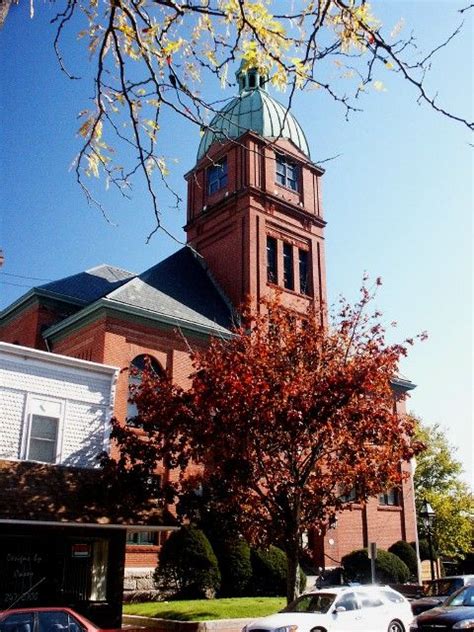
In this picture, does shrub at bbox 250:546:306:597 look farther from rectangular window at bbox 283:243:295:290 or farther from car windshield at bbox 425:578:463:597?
rectangular window at bbox 283:243:295:290

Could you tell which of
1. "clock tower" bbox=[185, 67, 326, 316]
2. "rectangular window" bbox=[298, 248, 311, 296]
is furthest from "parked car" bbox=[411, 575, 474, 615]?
"rectangular window" bbox=[298, 248, 311, 296]

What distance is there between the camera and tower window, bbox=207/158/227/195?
3887 cm

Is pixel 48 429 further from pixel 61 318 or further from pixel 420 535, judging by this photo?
pixel 420 535

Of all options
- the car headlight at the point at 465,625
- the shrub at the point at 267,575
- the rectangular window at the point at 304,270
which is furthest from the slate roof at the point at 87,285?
the car headlight at the point at 465,625

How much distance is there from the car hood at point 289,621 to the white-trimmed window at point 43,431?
7.51 metres

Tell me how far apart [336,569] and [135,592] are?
37.4 ft

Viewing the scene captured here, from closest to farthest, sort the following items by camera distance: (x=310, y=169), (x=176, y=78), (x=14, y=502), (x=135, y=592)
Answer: (x=176, y=78)
(x=14, y=502)
(x=135, y=592)
(x=310, y=169)

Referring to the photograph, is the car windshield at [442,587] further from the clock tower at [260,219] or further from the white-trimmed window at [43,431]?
the clock tower at [260,219]

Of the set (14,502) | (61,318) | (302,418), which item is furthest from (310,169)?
(14,502)

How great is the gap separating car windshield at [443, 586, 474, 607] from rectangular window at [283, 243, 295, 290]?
876 inches

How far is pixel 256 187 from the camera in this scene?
120 ft

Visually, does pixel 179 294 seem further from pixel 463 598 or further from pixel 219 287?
pixel 463 598

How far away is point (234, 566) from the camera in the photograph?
2350 cm

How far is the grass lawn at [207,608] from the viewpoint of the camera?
1788 cm
